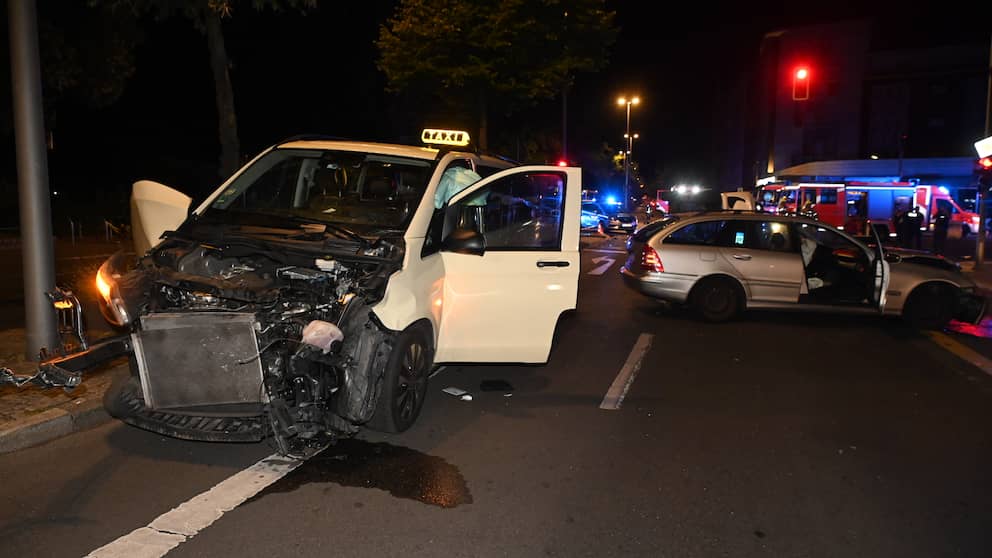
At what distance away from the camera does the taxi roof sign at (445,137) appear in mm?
8500

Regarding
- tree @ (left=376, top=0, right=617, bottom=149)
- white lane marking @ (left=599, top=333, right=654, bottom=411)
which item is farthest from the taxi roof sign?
tree @ (left=376, top=0, right=617, bottom=149)

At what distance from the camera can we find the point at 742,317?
1083cm

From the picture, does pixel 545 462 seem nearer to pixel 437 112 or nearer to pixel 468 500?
pixel 468 500

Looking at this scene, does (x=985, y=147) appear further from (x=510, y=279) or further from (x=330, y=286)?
(x=330, y=286)

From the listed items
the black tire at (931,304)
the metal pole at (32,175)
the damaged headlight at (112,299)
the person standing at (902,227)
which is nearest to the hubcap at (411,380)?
the damaged headlight at (112,299)

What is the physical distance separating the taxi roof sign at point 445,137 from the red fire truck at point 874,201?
88.0ft

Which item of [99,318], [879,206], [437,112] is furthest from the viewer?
[879,206]

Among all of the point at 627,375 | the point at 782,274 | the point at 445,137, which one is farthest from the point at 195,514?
the point at 782,274

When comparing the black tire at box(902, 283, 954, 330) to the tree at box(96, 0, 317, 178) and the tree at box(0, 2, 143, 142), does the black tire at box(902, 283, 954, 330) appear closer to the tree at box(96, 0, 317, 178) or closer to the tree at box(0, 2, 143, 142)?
the tree at box(96, 0, 317, 178)

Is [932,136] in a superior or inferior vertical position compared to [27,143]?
superior

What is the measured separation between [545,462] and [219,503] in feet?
6.69

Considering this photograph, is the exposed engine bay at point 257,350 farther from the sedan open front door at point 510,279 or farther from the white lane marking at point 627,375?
the white lane marking at point 627,375

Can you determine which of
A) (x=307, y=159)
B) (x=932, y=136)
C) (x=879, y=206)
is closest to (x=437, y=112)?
(x=879, y=206)

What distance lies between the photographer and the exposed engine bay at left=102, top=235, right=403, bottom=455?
455 centimetres
